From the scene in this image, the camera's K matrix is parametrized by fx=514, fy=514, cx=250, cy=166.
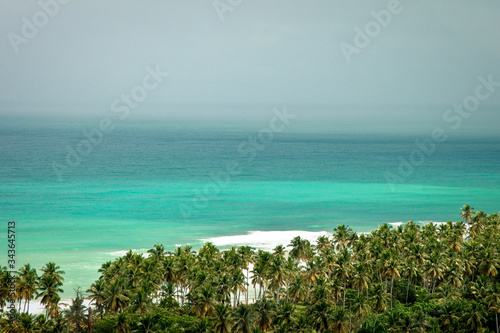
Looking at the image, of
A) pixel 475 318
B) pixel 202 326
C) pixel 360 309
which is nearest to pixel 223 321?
pixel 202 326

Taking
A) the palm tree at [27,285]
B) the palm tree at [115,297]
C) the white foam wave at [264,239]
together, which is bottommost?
the palm tree at [115,297]

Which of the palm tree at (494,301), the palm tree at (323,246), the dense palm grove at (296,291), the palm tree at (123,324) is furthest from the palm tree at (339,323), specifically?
the palm tree at (323,246)

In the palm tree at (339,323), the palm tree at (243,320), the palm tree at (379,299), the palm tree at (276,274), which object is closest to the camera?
the palm tree at (243,320)

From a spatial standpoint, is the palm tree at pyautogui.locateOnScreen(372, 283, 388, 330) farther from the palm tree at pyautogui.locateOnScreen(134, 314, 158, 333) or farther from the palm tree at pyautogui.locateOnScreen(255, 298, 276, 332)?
the palm tree at pyautogui.locateOnScreen(134, 314, 158, 333)

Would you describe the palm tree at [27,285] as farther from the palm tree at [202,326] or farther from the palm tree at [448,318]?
the palm tree at [448,318]

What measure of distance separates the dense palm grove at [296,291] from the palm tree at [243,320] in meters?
0.10

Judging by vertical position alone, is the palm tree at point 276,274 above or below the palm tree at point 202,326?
above

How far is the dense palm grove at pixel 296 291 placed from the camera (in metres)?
54.3

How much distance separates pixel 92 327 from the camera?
182 ft

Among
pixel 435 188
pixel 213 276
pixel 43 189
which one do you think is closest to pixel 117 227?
pixel 43 189

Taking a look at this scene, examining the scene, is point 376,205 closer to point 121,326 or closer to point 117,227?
point 117,227

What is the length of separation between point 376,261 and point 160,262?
28614 mm

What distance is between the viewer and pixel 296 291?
62.6 meters

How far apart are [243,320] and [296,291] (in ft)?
38.3
